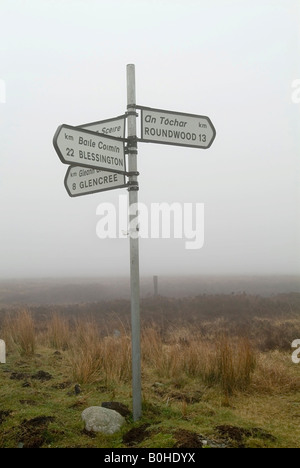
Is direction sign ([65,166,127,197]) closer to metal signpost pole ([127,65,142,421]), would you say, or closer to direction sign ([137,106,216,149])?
metal signpost pole ([127,65,142,421])

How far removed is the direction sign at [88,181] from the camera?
3592 millimetres

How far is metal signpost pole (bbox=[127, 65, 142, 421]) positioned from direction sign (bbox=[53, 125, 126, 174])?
104 mm

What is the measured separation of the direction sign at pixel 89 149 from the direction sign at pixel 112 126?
0.48 ft

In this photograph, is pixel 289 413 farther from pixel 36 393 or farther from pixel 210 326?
pixel 210 326

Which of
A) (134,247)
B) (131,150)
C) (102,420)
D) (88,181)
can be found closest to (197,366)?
(102,420)

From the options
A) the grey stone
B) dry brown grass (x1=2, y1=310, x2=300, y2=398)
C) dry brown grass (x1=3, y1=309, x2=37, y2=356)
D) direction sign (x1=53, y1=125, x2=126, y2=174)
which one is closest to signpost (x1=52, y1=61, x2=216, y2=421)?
direction sign (x1=53, y1=125, x2=126, y2=174)

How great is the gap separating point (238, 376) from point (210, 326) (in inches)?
267

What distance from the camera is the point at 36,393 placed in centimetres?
444

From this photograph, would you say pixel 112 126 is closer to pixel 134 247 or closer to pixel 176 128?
pixel 176 128

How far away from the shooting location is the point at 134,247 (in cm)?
353

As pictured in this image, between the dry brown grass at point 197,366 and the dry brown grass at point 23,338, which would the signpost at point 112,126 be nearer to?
the dry brown grass at point 197,366

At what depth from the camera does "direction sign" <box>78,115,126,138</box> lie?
11.9 feet

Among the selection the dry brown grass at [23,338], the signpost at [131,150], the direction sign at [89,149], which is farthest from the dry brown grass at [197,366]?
the direction sign at [89,149]
